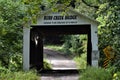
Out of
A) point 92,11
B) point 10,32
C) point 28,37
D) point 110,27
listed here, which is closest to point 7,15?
point 10,32

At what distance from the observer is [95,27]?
18.9 m

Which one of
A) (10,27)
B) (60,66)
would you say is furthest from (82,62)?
(10,27)

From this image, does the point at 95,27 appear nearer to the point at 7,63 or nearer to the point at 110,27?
the point at 7,63

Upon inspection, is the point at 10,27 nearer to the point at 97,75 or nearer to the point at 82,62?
the point at 97,75

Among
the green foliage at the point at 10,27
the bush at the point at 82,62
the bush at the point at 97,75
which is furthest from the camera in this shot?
the bush at the point at 82,62

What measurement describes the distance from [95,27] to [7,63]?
515 cm

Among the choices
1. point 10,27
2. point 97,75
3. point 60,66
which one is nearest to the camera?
point 97,75

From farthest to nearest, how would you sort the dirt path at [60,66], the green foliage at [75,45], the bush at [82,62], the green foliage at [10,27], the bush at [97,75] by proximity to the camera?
the green foliage at [75,45]
the bush at [82,62]
the dirt path at [60,66]
the green foliage at [10,27]
the bush at [97,75]

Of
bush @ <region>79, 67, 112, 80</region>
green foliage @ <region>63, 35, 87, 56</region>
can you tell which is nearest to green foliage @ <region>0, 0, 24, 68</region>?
bush @ <region>79, 67, 112, 80</region>

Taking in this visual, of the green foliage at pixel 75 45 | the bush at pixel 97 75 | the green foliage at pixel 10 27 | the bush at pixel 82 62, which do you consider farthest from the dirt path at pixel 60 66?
the bush at pixel 97 75

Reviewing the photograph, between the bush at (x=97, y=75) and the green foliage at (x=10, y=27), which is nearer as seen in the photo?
the bush at (x=97, y=75)

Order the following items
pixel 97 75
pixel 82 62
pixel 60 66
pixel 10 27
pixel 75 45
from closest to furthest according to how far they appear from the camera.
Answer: pixel 97 75
pixel 10 27
pixel 82 62
pixel 60 66
pixel 75 45

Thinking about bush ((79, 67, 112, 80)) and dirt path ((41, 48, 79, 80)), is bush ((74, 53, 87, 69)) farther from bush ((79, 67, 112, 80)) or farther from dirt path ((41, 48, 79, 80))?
bush ((79, 67, 112, 80))

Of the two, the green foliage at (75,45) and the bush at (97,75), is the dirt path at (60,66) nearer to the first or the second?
the green foliage at (75,45)
